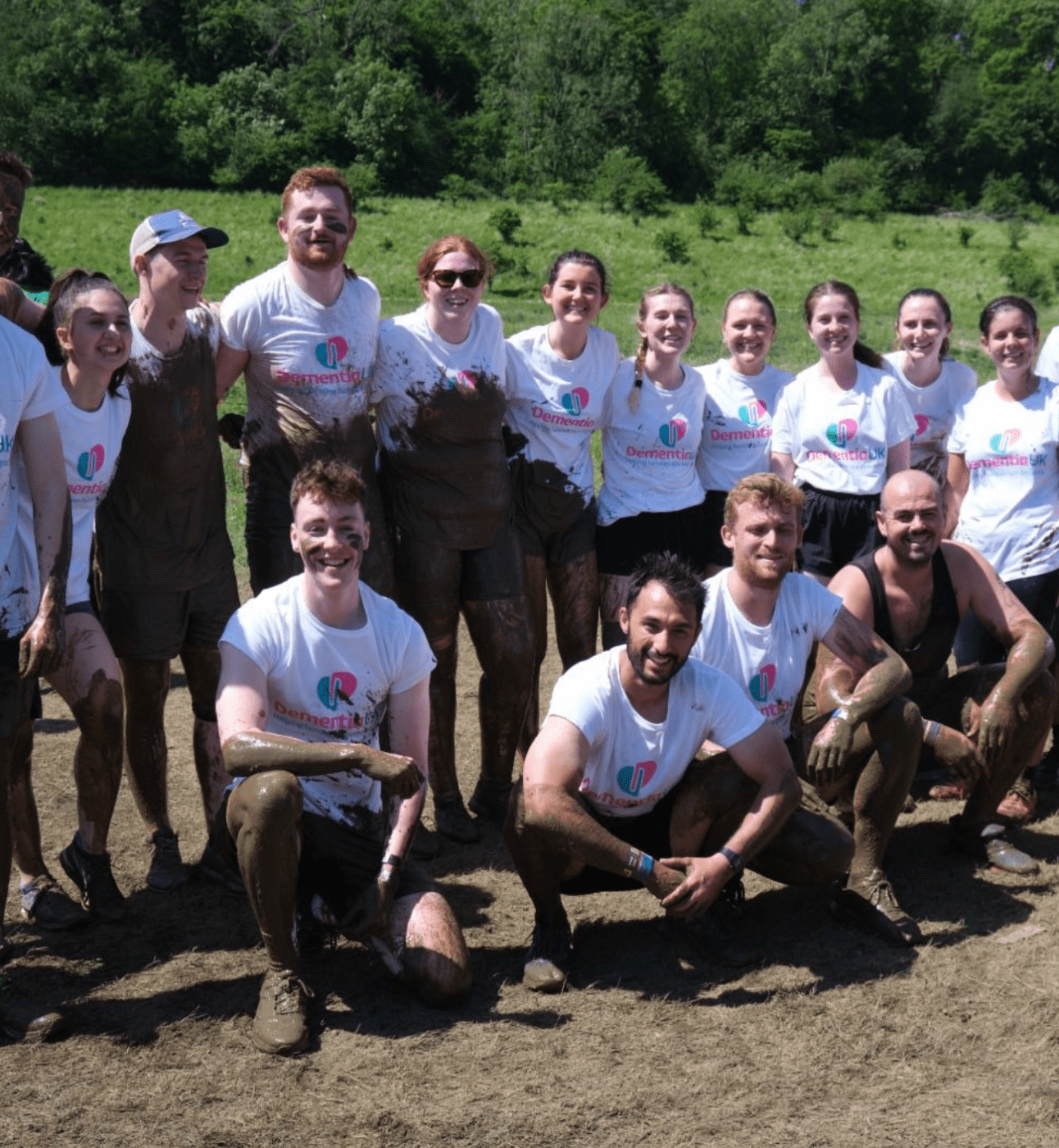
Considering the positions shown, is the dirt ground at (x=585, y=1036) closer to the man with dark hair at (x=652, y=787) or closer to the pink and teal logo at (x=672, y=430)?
the man with dark hair at (x=652, y=787)

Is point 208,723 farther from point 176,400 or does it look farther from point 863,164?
point 863,164

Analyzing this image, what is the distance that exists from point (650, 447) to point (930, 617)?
136cm

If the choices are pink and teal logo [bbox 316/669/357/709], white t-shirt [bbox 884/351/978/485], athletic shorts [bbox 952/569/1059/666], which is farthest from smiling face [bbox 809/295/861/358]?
pink and teal logo [bbox 316/669/357/709]

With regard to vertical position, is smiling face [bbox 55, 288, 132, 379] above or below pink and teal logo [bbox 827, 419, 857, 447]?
above

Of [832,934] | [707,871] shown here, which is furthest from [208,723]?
[832,934]

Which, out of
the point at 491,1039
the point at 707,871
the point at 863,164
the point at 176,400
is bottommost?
the point at 491,1039

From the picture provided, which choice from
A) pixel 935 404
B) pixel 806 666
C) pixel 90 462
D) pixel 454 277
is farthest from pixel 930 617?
pixel 90 462

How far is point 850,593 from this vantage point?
5559 mm

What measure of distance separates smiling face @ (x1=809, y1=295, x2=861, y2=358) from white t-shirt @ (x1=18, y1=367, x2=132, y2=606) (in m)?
2.91

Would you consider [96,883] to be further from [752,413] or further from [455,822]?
[752,413]

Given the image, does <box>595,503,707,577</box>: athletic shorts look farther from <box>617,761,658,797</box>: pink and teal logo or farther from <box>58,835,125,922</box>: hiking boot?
<box>58,835,125,922</box>: hiking boot

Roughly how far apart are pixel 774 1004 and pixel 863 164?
71.9 meters

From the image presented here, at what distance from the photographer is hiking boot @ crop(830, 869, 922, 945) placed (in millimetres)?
4938

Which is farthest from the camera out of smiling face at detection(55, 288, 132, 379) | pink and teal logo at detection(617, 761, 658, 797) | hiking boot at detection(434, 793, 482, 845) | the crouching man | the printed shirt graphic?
hiking boot at detection(434, 793, 482, 845)
